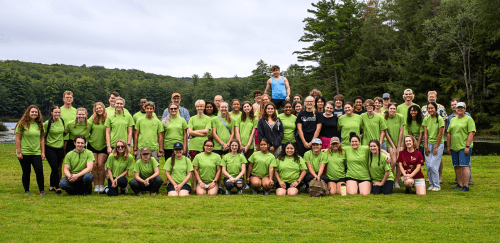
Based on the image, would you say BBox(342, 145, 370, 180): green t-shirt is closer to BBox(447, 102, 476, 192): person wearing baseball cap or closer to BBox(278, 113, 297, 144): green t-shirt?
BBox(278, 113, 297, 144): green t-shirt

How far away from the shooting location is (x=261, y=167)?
8.92 metres

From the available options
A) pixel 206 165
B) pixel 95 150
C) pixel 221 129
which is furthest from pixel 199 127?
pixel 95 150

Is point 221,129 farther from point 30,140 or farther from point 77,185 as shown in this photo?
point 30,140

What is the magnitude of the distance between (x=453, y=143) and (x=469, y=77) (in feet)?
94.2

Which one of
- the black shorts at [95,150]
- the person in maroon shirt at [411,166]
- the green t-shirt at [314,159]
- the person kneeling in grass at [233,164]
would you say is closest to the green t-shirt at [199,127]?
the person kneeling in grass at [233,164]

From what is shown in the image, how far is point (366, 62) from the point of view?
45.7m

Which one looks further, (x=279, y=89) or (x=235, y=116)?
(x=279, y=89)

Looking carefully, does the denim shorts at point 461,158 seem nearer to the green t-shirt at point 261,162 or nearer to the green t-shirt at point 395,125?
the green t-shirt at point 395,125

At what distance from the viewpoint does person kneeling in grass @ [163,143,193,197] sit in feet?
28.4

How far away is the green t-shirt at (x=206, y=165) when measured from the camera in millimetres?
8820

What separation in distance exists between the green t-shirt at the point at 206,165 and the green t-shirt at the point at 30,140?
339cm

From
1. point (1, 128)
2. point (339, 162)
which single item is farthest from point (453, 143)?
point (1, 128)

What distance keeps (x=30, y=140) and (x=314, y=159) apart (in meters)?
6.22

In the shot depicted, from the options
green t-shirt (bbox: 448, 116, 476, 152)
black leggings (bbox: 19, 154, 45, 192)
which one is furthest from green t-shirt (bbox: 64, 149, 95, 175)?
green t-shirt (bbox: 448, 116, 476, 152)
